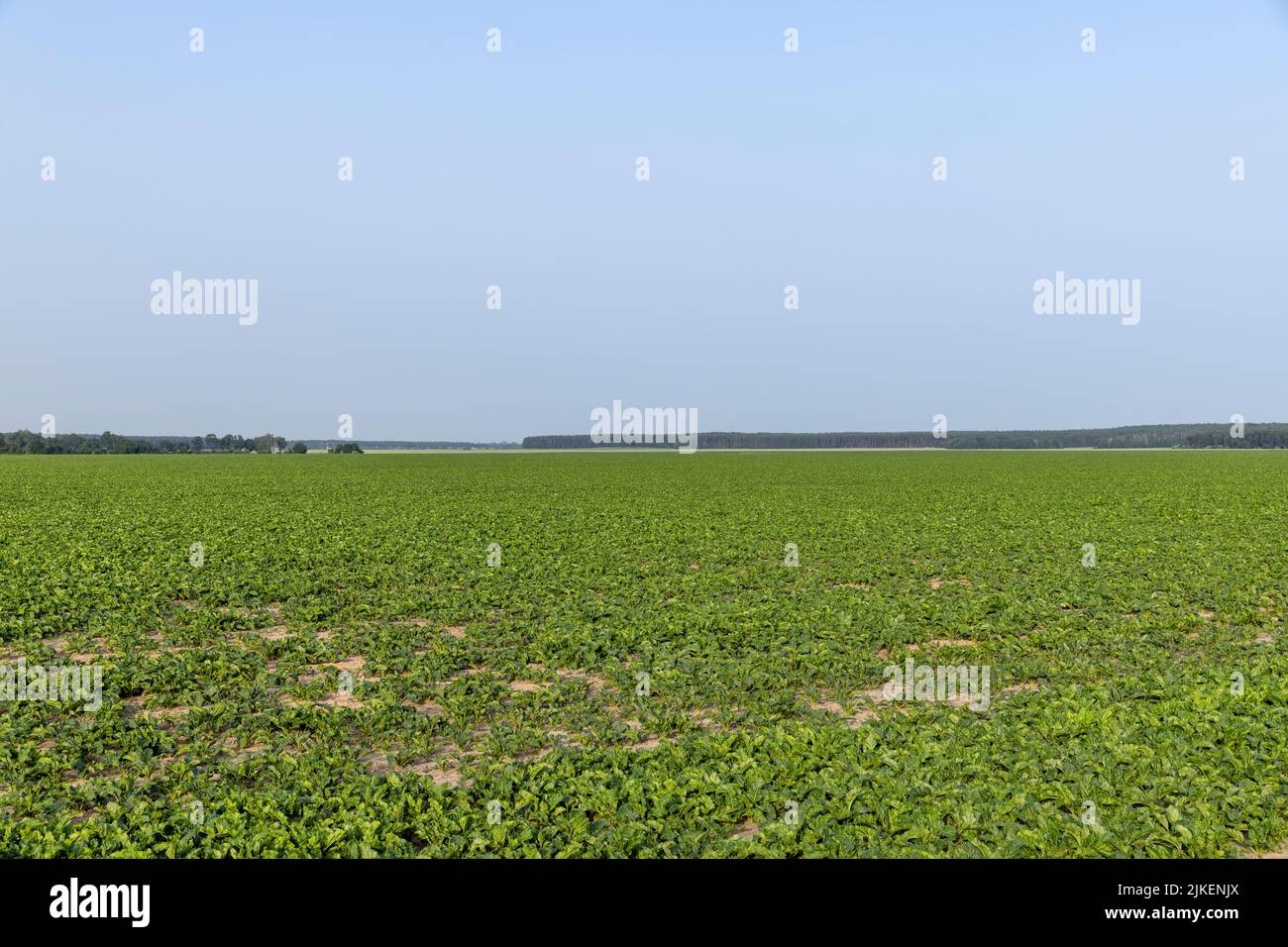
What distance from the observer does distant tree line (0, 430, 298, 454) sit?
Result: 15788 centimetres

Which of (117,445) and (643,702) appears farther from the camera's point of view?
(117,445)

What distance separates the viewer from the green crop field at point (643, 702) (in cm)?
611

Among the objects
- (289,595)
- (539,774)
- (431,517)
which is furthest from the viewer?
(431,517)

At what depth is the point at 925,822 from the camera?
6066 millimetres

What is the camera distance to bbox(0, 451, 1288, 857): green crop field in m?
6.11

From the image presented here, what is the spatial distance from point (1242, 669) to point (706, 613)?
7.34 m

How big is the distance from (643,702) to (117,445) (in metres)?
193

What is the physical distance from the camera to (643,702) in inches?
365

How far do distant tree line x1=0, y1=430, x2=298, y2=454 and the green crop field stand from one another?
550ft

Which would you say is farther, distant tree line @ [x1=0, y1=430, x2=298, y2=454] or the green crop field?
distant tree line @ [x1=0, y1=430, x2=298, y2=454]

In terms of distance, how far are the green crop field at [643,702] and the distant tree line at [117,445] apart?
167612 mm
